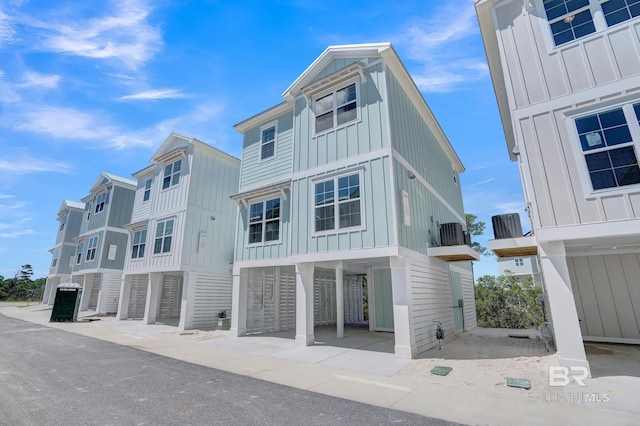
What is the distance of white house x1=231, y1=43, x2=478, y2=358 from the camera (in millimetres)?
8883

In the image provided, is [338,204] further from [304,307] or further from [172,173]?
[172,173]

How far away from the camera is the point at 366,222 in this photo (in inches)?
350

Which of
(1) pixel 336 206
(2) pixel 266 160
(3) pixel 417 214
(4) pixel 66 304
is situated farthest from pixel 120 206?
(3) pixel 417 214

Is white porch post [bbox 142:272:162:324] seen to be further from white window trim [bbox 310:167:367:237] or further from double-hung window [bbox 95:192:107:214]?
double-hung window [bbox 95:192:107:214]

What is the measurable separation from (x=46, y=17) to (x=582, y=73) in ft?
44.8

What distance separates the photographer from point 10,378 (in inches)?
239

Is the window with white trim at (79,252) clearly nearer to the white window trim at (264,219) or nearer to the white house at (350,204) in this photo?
the white house at (350,204)

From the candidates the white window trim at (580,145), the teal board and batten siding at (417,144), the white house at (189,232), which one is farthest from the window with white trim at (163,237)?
the white window trim at (580,145)

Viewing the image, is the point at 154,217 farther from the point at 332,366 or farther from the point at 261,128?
the point at 332,366

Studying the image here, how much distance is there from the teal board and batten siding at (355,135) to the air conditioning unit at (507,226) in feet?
13.6

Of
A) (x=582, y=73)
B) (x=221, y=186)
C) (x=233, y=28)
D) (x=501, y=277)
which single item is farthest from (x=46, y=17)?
(x=501, y=277)

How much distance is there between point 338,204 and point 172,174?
11784 millimetres

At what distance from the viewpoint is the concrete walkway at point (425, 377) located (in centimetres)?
439

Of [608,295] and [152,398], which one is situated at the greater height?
[608,295]
